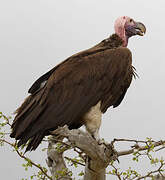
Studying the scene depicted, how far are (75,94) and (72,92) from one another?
3cm

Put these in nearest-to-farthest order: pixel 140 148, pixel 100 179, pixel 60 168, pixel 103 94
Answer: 1. pixel 140 148
2. pixel 100 179
3. pixel 103 94
4. pixel 60 168

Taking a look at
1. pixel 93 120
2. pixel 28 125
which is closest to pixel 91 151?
pixel 93 120

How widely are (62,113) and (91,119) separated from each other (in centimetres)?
25

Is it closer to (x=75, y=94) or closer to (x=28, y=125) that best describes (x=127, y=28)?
(x=75, y=94)

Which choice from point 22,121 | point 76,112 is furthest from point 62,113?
point 22,121

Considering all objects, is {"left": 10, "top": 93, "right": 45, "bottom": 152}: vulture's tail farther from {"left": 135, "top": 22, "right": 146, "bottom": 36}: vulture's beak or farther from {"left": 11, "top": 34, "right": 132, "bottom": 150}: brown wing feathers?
{"left": 135, "top": 22, "right": 146, "bottom": 36}: vulture's beak

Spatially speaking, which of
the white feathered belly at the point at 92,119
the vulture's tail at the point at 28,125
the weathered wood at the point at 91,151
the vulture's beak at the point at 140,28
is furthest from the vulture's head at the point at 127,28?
the weathered wood at the point at 91,151

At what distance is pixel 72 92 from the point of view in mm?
3076

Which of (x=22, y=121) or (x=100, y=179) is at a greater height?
(x=22, y=121)

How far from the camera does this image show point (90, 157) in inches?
111

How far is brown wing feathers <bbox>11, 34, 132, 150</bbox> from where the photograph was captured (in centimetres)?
290

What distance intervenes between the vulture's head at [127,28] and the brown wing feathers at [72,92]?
0.42 meters

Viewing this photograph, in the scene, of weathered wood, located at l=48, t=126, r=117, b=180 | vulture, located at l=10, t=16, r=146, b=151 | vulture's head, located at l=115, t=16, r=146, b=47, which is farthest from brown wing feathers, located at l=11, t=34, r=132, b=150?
vulture's head, located at l=115, t=16, r=146, b=47

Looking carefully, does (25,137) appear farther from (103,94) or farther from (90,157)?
(103,94)
